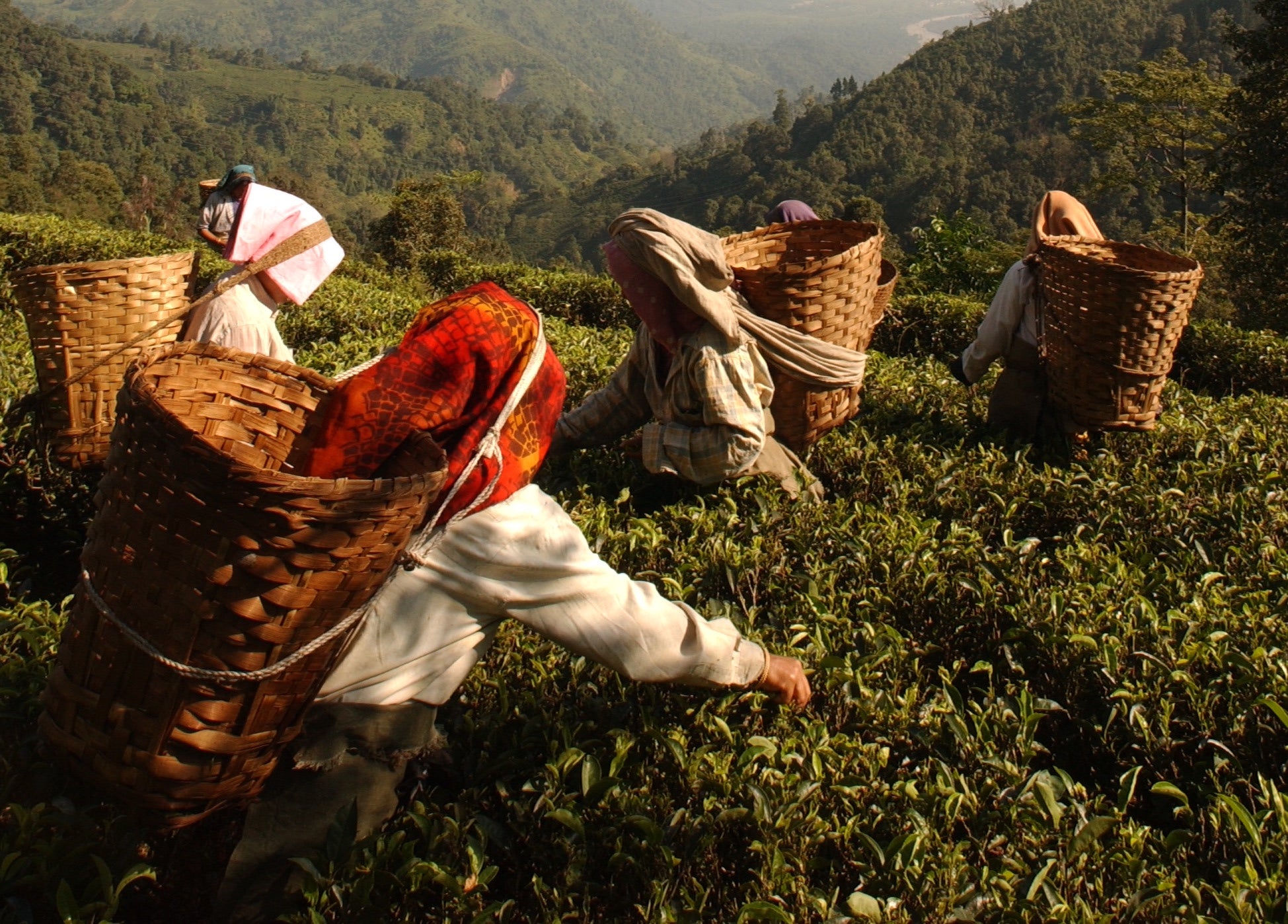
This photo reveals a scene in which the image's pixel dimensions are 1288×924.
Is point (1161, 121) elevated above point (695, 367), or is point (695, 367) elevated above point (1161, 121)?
point (695, 367)

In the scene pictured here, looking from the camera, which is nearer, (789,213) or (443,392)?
(443,392)

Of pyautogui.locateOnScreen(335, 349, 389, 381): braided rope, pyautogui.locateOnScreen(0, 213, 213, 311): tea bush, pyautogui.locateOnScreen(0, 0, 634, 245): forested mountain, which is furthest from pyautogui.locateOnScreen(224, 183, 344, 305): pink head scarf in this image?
pyautogui.locateOnScreen(0, 0, 634, 245): forested mountain

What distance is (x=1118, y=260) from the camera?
4.81 meters

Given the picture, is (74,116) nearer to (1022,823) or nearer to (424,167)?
(424,167)

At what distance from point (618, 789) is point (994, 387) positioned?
3428mm

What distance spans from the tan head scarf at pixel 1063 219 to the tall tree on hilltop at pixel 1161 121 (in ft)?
74.5

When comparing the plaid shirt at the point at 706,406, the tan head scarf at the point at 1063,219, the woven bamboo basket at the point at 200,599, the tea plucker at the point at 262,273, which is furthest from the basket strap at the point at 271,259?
the tan head scarf at the point at 1063,219

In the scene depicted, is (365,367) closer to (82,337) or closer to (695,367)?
(695,367)

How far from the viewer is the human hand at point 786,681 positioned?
2467mm

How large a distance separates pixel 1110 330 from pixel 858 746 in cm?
267

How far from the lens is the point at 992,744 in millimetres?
2525

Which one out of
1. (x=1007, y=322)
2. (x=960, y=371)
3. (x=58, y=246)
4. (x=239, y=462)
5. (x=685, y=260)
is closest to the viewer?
(x=239, y=462)

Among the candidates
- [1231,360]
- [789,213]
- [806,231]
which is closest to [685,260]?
[806,231]

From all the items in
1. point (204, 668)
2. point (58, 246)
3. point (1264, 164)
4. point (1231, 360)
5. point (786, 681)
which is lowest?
point (58, 246)
